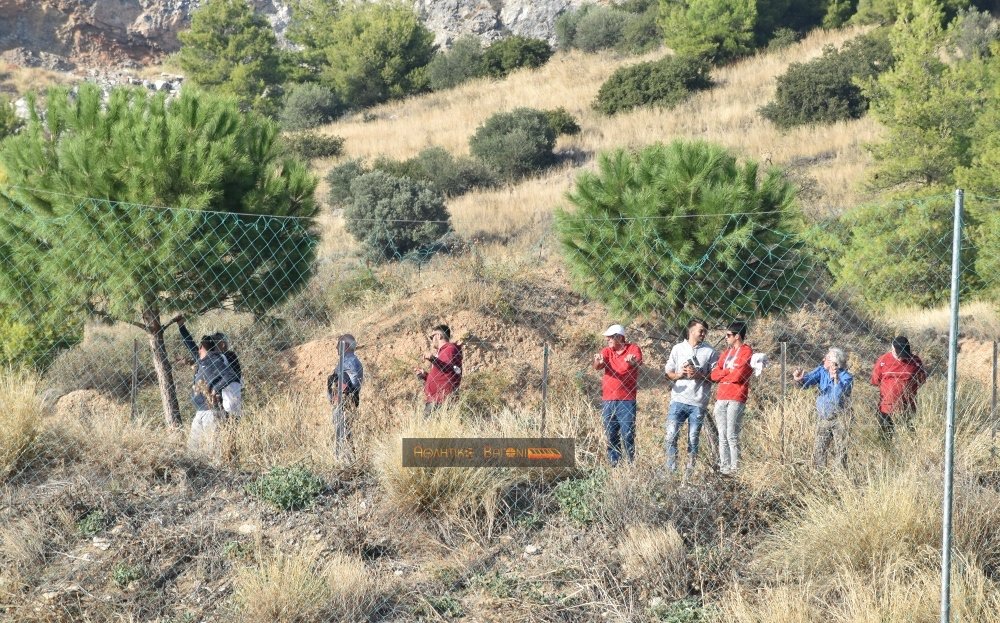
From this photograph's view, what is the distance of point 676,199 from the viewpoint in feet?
36.1

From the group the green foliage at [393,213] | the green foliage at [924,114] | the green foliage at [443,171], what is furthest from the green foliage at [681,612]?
the green foliage at [443,171]

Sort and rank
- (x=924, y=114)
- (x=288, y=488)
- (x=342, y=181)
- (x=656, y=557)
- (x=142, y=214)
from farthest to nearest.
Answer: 1. (x=342, y=181)
2. (x=924, y=114)
3. (x=142, y=214)
4. (x=288, y=488)
5. (x=656, y=557)

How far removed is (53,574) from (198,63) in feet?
119

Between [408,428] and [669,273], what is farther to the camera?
[669,273]

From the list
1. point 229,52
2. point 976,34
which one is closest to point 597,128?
point 976,34

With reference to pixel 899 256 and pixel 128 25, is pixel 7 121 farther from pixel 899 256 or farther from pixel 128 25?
pixel 128 25

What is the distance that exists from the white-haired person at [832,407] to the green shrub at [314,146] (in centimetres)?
2416

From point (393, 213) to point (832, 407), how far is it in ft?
47.4

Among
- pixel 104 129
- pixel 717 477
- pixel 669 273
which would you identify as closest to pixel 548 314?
pixel 669 273

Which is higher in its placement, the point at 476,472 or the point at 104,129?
the point at 104,129

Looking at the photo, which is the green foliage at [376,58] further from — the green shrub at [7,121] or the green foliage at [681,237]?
the green foliage at [681,237]

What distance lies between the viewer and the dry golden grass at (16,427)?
23.0 feet

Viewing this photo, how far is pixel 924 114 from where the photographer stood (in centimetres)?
1898

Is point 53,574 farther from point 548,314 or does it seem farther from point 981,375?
point 981,375
